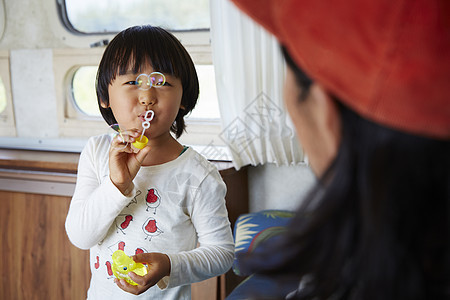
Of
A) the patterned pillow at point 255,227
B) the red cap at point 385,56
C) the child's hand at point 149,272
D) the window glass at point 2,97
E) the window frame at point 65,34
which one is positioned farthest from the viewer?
the window glass at point 2,97

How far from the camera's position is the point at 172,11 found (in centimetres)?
234

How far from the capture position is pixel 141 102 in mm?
1119

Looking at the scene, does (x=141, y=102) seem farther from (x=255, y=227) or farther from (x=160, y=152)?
(x=255, y=227)

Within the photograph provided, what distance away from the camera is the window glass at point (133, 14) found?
89.9 inches

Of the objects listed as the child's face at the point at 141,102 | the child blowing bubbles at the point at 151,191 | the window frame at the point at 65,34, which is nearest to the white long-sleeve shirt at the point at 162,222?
the child blowing bubbles at the point at 151,191

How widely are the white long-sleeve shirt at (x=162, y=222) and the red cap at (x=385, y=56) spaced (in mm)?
805

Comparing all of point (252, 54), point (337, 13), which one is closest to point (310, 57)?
point (337, 13)

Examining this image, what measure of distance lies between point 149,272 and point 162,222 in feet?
0.51

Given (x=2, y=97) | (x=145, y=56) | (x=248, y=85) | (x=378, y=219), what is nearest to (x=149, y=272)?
(x=145, y=56)

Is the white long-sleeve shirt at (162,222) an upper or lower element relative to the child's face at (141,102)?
lower

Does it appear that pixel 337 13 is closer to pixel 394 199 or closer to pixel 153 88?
pixel 394 199

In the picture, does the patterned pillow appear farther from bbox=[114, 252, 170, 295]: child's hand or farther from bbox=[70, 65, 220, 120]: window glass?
bbox=[114, 252, 170, 295]: child's hand

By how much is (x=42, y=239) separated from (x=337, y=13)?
2.14 meters

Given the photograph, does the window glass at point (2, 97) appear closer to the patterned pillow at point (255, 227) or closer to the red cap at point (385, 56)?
the patterned pillow at point (255, 227)
